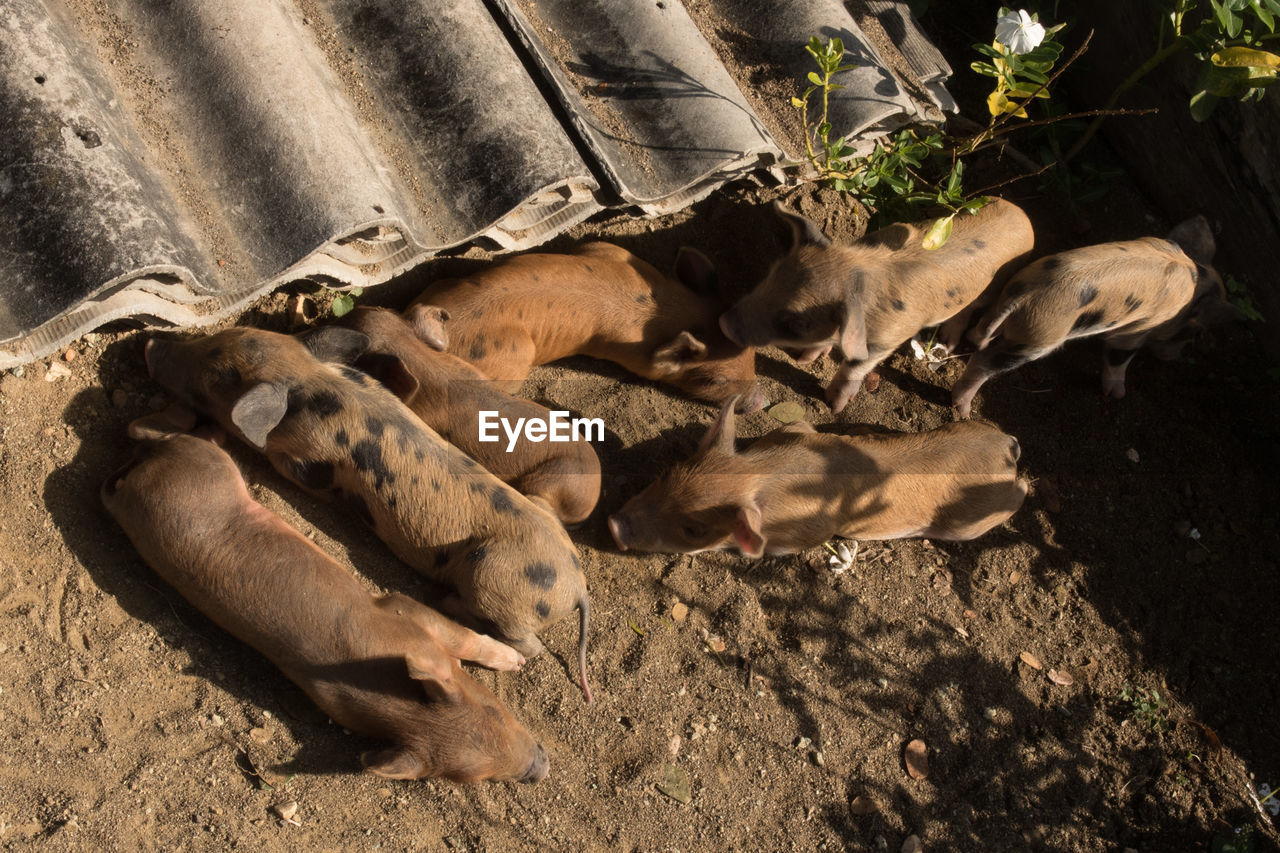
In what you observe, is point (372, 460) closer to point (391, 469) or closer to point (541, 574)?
point (391, 469)

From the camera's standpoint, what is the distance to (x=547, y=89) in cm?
508

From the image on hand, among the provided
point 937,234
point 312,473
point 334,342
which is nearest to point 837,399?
point 937,234

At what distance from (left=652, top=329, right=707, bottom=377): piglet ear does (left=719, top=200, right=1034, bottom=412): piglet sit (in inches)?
10.8

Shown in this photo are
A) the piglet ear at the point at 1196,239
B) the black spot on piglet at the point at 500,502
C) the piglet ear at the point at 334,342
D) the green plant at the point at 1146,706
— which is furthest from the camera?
the piglet ear at the point at 1196,239

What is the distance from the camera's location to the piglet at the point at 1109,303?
19.0 ft

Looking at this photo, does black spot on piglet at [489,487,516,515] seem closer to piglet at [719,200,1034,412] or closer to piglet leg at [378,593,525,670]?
piglet leg at [378,593,525,670]

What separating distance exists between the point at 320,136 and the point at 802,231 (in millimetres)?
2872

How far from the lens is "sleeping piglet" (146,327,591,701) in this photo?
470 cm

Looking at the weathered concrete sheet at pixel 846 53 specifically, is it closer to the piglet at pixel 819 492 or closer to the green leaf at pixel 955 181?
the green leaf at pixel 955 181

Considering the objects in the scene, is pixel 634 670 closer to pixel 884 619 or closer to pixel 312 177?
pixel 884 619

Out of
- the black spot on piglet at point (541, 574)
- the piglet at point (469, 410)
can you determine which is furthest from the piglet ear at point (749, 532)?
the black spot on piglet at point (541, 574)

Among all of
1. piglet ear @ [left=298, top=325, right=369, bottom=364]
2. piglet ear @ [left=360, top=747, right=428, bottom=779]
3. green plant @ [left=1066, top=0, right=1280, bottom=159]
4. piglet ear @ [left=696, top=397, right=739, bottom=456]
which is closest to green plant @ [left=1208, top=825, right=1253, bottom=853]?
piglet ear @ [left=696, top=397, right=739, bottom=456]

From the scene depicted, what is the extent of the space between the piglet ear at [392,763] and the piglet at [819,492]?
161 cm

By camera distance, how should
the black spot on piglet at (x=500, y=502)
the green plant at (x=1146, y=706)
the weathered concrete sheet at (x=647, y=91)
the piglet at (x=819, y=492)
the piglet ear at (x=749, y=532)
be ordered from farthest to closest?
1. the green plant at (x=1146, y=706)
2. the piglet at (x=819, y=492)
3. the weathered concrete sheet at (x=647, y=91)
4. the piglet ear at (x=749, y=532)
5. the black spot on piglet at (x=500, y=502)
